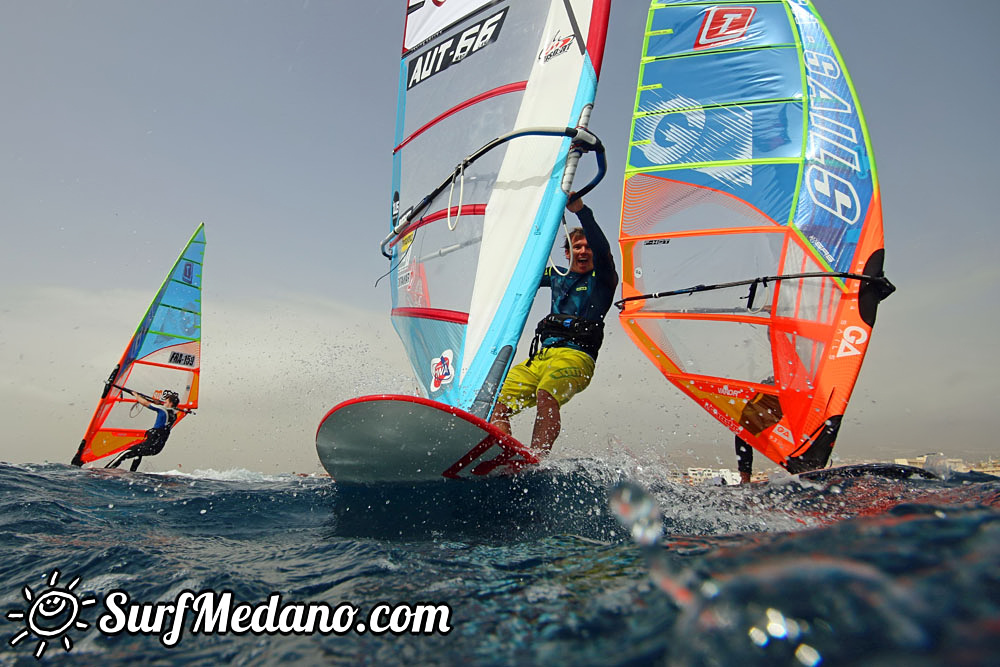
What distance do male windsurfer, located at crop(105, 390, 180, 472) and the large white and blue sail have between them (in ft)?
29.7

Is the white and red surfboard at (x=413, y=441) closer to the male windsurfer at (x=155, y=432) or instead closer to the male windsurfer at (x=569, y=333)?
the male windsurfer at (x=569, y=333)

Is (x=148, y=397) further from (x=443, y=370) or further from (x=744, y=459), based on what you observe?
(x=744, y=459)

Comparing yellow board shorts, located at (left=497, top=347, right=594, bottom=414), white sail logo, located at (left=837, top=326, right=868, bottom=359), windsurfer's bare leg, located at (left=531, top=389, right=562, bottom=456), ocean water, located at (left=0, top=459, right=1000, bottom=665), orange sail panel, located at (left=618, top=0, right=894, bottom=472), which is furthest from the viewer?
orange sail panel, located at (left=618, top=0, right=894, bottom=472)

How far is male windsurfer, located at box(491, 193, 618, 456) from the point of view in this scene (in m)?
3.77

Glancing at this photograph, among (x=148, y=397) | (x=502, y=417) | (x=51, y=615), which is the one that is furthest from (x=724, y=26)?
(x=148, y=397)

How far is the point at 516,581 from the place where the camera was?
1.39 metres

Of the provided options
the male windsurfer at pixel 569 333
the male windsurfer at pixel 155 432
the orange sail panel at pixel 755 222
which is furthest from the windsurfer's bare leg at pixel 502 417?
the male windsurfer at pixel 155 432

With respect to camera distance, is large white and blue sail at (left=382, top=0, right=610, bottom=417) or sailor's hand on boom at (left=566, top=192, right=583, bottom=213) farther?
sailor's hand on boom at (left=566, top=192, right=583, bottom=213)

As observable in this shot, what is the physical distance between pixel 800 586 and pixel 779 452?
6475 mm

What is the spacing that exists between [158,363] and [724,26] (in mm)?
12823

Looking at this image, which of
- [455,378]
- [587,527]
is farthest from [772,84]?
[587,527]

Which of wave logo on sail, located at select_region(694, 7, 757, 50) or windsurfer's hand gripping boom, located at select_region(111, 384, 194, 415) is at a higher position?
wave logo on sail, located at select_region(694, 7, 757, 50)

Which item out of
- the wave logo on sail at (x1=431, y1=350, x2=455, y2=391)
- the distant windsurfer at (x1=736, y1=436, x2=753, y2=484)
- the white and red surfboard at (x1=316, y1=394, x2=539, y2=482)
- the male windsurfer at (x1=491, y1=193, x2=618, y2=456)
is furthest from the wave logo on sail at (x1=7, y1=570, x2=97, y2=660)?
the distant windsurfer at (x1=736, y1=436, x2=753, y2=484)

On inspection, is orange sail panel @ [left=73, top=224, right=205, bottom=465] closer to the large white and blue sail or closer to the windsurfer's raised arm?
the large white and blue sail
